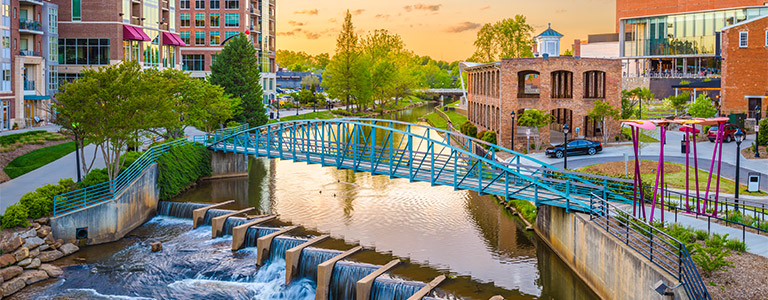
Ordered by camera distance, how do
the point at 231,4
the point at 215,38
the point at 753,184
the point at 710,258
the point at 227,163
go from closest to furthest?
the point at 710,258
the point at 753,184
the point at 227,163
the point at 231,4
the point at 215,38

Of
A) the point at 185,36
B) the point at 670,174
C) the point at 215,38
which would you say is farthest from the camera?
the point at 185,36

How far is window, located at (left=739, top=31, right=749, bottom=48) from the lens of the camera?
6159 centimetres

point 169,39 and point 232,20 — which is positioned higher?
point 232,20

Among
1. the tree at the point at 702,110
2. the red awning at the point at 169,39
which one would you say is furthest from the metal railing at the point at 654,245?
the red awning at the point at 169,39

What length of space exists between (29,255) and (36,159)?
1565 centimetres

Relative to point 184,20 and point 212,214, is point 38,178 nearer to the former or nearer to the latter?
point 212,214

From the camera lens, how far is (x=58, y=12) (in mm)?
62469

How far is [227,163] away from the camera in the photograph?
4841 cm

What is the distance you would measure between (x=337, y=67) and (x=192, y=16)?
23064 millimetres

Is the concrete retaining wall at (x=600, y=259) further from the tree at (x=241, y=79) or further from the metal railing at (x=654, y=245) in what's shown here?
the tree at (x=241, y=79)

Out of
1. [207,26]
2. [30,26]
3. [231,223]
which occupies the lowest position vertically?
[231,223]

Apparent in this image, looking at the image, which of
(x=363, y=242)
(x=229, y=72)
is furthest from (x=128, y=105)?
(x=229, y=72)

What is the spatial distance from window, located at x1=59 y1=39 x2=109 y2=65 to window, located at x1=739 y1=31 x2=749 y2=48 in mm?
55642

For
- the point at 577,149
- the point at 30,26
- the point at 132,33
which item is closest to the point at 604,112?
the point at 577,149
